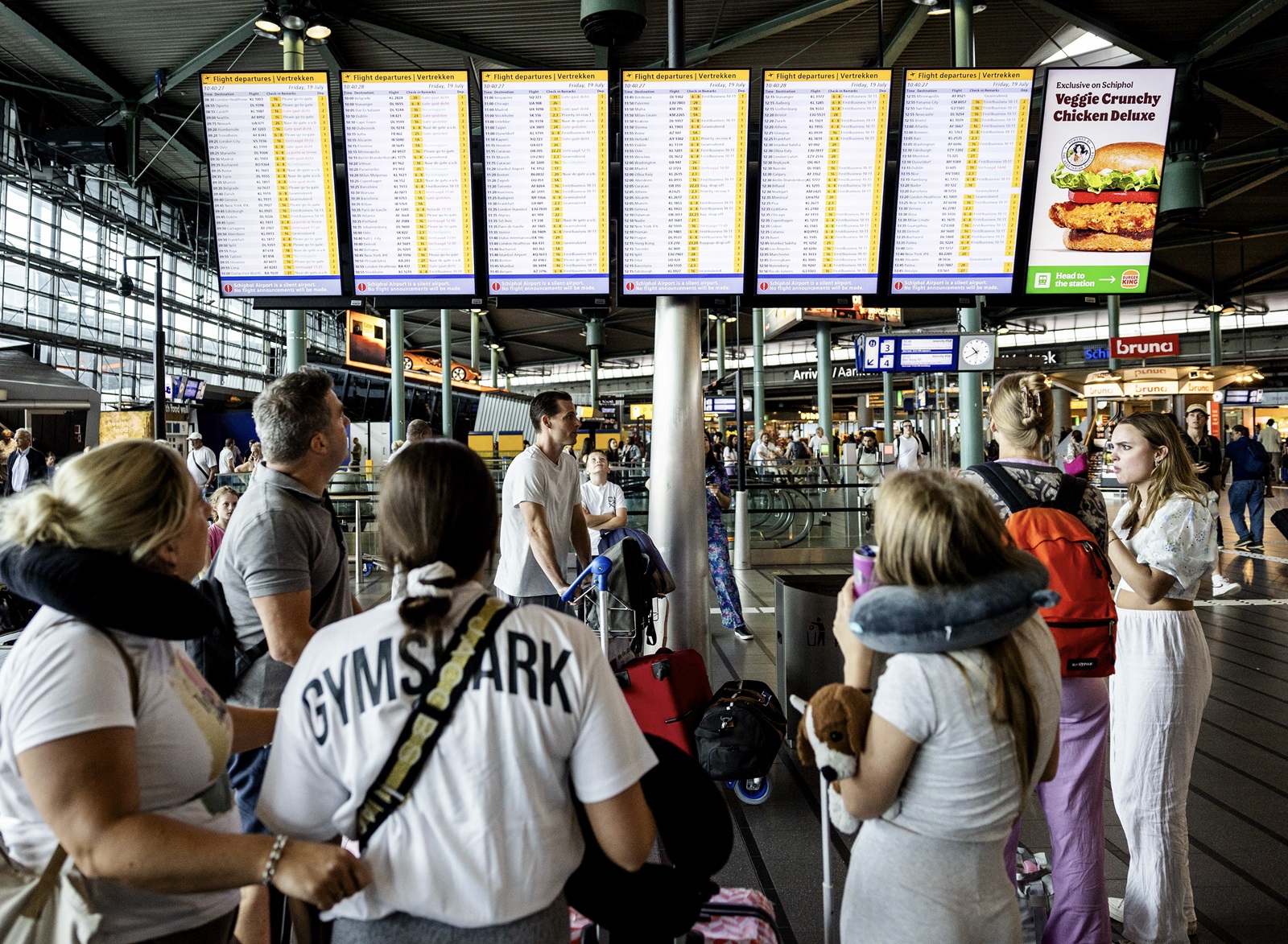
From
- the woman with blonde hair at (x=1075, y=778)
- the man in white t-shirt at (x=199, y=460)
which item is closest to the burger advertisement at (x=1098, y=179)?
the woman with blonde hair at (x=1075, y=778)

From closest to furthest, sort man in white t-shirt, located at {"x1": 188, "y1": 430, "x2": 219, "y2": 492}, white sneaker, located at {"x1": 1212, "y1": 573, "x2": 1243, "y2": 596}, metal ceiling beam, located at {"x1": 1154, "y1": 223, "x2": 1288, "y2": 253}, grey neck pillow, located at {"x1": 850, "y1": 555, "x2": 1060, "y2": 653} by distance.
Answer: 1. grey neck pillow, located at {"x1": 850, "y1": 555, "x2": 1060, "y2": 653}
2. white sneaker, located at {"x1": 1212, "y1": 573, "x2": 1243, "y2": 596}
3. man in white t-shirt, located at {"x1": 188, "y1": 430, "x2": 219, "y2": 492}
4. metal ceiling beam, located at {"x1": 1154, "y1": 223, "x2": 1288, "y2": 253}

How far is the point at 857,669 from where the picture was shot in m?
1.63

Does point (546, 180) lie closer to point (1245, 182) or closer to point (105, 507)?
point (105, 507)

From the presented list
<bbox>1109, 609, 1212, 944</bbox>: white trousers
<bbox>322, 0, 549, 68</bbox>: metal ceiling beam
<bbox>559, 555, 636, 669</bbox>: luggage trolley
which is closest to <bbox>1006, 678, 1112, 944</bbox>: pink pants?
<bbox>1109, 609, 1212, 944</bbox>: white trousers

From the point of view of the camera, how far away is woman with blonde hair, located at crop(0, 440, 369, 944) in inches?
45.7

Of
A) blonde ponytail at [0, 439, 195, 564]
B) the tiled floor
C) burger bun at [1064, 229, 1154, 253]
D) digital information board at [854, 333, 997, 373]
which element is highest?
burger bun at [1064, 229, 1154, 253]

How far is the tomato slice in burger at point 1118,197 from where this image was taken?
176 inches

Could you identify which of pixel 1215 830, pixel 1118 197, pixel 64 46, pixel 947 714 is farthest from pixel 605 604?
pixel 64 46

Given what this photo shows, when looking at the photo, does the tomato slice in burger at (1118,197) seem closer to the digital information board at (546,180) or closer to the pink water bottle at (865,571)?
the digital information board at (546,180)

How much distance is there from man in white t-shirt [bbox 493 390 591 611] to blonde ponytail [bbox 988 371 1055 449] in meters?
2.17

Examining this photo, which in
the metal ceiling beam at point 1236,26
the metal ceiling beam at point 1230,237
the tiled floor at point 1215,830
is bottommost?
the tiled floor at point 1215,830

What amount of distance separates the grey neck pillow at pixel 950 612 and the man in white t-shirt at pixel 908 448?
469 inches

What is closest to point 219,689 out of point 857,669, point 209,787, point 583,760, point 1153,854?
point 209,787

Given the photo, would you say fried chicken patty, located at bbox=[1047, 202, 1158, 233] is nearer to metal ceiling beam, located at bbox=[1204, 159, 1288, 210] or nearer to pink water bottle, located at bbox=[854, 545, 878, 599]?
pink water bottle, located at bbox=[854, 545, 878, 599]
